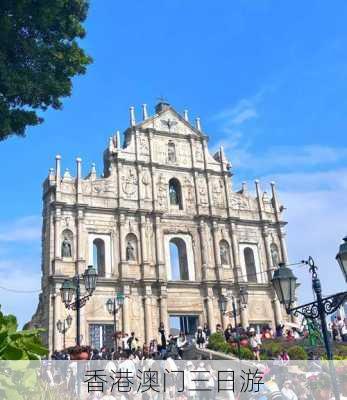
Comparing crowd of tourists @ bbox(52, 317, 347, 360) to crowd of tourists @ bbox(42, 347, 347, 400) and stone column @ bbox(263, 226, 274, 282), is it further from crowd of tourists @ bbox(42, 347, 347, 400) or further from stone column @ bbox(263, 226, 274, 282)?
crowd of tourists @ bbox(42, 347, 347, 400)

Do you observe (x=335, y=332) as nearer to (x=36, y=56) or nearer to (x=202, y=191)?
(x=202, y=191)

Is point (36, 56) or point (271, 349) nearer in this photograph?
point (36, 56)

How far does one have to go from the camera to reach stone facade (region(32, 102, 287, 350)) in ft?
99.4

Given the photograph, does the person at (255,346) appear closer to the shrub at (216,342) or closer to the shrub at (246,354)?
the shrub at (246,354)

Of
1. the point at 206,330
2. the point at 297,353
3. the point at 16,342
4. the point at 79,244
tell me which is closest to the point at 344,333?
the point at 297,353

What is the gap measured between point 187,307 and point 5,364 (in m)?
29.4

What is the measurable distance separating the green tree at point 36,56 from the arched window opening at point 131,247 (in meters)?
19.6

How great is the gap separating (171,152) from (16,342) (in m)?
33.7

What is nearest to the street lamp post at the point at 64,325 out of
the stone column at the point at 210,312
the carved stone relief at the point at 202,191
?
the stone column at the point at 210,312

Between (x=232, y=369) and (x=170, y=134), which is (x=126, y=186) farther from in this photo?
(x=232, y=369)

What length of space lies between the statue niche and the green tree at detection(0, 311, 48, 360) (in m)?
27.2

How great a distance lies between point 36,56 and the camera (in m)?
12.7

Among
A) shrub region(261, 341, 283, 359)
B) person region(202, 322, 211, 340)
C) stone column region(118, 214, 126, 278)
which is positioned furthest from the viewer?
stone column region(118, 214, 126, 278)

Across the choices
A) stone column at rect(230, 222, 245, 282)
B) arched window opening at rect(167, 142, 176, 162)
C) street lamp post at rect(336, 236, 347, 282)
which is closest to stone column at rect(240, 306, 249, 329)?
stone column at rect(230, 222, 245, 282)
